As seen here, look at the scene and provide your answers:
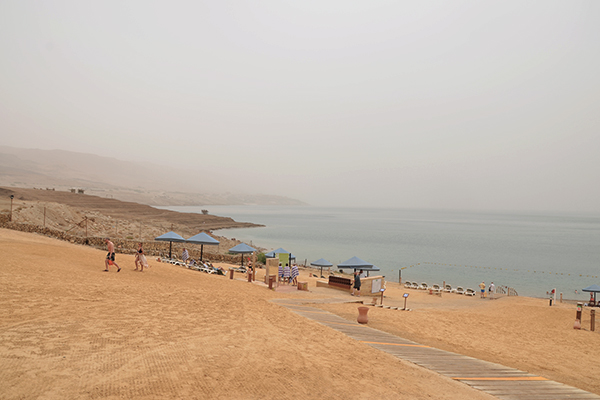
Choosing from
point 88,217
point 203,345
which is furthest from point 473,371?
point 88,217

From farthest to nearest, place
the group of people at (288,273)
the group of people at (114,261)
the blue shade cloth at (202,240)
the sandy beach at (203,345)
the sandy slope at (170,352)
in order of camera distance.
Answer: the blue shade cloth at (202,240) < the group of people at (288,273) < the group of people at (114,261) < the sandy beach at (203,345) < the sandy slope at (170,352)

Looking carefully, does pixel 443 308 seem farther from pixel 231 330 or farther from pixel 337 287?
pixel 231 330

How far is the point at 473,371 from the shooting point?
8.09m

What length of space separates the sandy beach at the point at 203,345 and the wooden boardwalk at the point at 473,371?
0.51 meters

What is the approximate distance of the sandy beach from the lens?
5699 millimetres

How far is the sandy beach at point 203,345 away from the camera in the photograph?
18.7 feet

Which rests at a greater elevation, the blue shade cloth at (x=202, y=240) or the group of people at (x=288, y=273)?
the blue shade cloth at (x=202, y=240)

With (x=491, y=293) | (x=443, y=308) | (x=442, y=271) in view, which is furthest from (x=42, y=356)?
(x=442, y=271)

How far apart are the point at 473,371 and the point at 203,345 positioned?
6.03 meters

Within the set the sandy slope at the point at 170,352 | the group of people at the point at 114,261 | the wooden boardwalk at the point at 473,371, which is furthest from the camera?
the group of people at the point at 114,261

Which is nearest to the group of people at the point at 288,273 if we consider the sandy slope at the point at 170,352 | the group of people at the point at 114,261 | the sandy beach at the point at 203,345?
the sandy beach at the point at 203,345

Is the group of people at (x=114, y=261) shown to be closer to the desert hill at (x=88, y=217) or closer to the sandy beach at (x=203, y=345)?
the sandy beach at (x=203, y=345)

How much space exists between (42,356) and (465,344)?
37.2ft

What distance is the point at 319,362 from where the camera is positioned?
7410mm
